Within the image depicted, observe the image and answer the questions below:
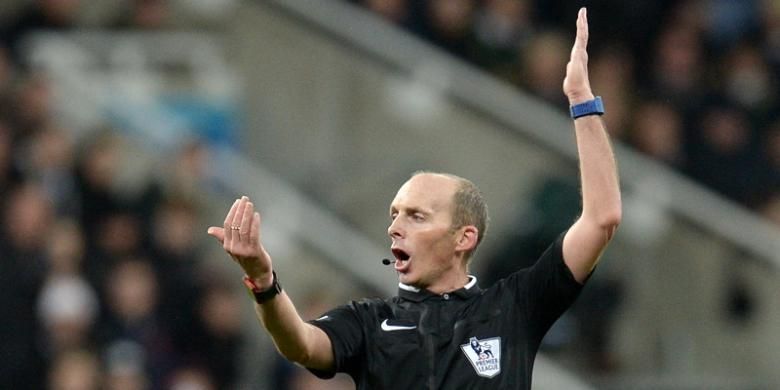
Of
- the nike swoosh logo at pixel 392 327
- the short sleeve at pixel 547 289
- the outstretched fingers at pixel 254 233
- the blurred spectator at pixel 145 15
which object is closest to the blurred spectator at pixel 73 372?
the blurred spectator at pixel 145 15

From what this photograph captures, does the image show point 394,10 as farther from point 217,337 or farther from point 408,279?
point 408,279

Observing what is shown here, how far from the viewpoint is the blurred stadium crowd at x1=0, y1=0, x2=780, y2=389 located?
9.77m

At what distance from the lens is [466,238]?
5.57m

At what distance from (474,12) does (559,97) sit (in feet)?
A: 3.20

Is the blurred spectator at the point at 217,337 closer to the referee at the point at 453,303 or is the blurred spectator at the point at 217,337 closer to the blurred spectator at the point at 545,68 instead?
the blurred spectator at the point at 545,68

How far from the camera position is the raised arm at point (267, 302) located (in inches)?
194

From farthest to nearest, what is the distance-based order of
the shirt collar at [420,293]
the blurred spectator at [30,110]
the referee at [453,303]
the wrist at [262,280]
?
the blurred spectator at [30,110], the shirt collar at [420,293], the referee at [453,303], the wrist at [262,280]

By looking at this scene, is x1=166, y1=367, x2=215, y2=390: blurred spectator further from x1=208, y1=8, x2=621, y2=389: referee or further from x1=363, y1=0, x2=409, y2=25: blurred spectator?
x1=208, y1=8, x2=621, y2=389: referee

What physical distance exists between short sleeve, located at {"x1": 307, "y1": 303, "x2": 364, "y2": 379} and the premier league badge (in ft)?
1.06

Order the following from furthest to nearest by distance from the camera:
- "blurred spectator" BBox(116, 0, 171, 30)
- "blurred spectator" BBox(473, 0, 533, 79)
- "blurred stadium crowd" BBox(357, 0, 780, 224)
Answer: "blurred spectator" BBox(473, 0, 533, 79)
"blurred spectator" BBox(116, 0, 171, 30)
"blurred stadium crowd" BBox(357, 0, 780, 224)

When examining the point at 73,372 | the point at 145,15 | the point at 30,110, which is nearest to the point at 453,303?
the point at 73,372

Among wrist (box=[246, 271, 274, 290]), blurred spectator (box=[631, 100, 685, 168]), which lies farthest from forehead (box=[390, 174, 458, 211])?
blurred spectator (box=[631, 100, 685, 168])

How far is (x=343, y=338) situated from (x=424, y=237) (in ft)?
1.38

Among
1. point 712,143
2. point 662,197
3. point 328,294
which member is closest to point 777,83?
point 712,143
